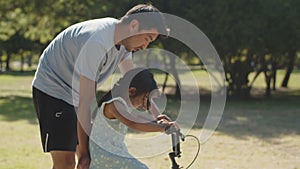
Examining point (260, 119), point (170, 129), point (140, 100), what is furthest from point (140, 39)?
point (260, 119)

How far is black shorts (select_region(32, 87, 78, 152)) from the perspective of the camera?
10.7ft

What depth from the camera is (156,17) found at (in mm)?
2881

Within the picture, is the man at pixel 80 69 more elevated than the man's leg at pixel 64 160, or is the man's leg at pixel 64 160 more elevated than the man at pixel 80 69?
the man at pixel 80 69

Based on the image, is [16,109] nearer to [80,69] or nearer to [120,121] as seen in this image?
[120,121]

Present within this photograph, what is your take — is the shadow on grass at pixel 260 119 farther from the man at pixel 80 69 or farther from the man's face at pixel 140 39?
the man's face at pixel 140 39

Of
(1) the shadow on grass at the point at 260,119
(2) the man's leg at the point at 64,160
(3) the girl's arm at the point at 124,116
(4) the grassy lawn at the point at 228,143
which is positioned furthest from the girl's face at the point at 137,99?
(1) the shadow on grass at the point at 260,119

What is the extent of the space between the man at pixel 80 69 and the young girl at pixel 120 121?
0.46 ft

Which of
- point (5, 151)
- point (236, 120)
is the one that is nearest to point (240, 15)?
point (236, 120)

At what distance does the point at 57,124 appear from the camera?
3.28 meters

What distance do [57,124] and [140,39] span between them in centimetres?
85

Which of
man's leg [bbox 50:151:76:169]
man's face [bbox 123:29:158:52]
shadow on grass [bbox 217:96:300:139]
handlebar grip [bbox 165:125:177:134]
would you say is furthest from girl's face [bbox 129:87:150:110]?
shadow on grass [bbox 217:96:300:139]

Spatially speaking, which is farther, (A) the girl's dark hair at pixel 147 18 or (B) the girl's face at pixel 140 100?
(B) the girl's face at pixel 140 100

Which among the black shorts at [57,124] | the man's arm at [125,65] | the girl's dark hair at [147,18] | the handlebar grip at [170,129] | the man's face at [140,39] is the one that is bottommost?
the black shorts at [57,124]

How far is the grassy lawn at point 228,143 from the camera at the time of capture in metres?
5.94
